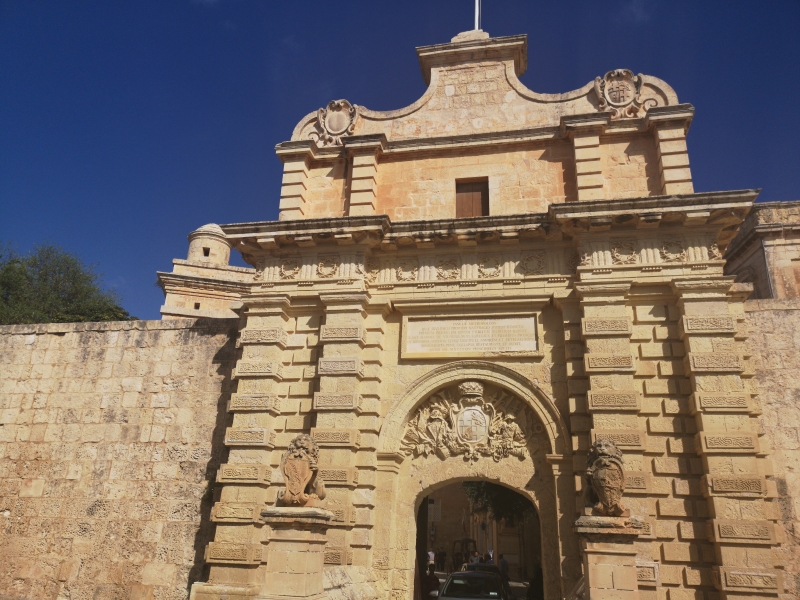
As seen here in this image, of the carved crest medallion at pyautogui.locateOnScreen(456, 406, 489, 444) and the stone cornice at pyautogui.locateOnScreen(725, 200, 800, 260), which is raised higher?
the stone cornice at pyautogui.locateOnScreen(725, 200, 800, 260)

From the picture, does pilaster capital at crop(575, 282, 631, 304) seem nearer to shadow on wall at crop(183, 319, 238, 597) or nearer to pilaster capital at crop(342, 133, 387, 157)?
pilaster capital at crop(342, 133, 387, 157)

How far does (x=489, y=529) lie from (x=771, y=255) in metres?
20.4

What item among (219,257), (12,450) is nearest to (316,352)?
(12,450)

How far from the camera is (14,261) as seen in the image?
20078 mm

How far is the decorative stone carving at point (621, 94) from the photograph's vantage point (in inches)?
437

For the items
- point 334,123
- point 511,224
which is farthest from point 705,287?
point 334,123

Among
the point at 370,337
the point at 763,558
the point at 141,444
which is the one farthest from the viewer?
the point at 141,444

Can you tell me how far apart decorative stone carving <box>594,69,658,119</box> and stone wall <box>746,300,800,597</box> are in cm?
412

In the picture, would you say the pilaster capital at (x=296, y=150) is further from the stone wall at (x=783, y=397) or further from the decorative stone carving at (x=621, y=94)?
the stone wall at (x=783, y=397)

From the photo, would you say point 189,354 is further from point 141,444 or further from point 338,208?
point 338,208

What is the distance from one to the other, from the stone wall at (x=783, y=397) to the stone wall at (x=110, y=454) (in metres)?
9.74

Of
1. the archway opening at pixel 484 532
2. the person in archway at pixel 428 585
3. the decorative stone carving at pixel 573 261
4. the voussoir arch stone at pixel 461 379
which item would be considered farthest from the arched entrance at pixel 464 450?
the person in archway at pixel 428 585

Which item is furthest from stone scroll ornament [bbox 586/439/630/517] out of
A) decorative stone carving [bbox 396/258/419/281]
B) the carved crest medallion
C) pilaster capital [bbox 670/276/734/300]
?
decorative stone carving [bbox 396/258/419/281]

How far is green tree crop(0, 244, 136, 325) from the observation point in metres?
19.2
